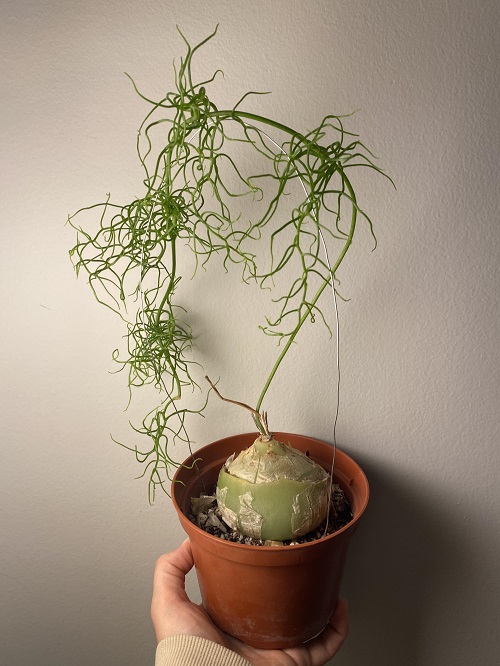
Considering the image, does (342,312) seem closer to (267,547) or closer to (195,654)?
(267,547)

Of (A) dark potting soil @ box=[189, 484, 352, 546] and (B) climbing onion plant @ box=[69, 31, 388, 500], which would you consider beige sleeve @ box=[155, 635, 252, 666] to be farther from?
(B) climbing onion plant @ box=[69, 31, 388, 500]

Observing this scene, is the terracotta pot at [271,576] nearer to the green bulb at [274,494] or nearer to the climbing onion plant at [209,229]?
the green bulb at [274,494]

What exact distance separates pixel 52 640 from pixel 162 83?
1183 millimetres

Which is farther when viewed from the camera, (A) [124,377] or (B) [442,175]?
(A) [124,377]

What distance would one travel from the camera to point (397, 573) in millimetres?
929

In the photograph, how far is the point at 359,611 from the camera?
970 mm

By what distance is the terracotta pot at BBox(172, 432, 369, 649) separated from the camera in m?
0.66

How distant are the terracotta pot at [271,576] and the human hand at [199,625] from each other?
Result: 0.06ft

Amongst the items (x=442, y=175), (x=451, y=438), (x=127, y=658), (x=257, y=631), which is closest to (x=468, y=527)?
(x=451, y=438)

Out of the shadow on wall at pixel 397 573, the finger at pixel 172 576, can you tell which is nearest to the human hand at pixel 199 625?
the finger at pixel 172 576

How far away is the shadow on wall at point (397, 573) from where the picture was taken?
88 cm

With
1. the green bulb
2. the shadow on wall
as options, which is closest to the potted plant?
the green bulb

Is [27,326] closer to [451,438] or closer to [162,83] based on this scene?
[162,83]

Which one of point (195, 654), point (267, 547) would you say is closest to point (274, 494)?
point (267, 547)
